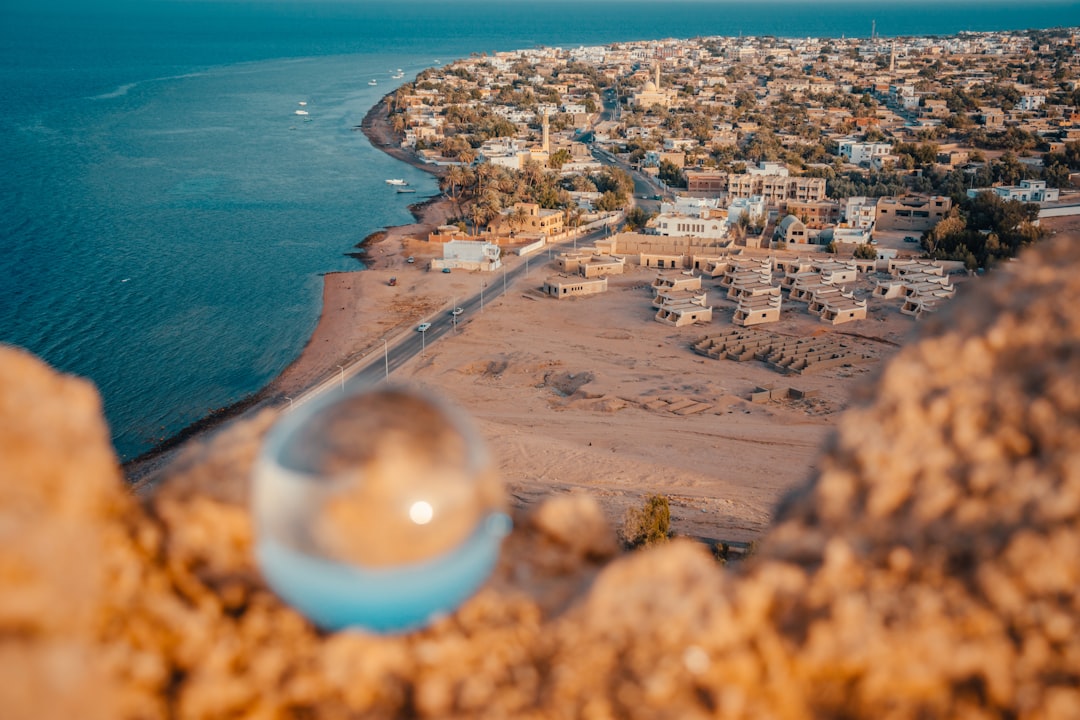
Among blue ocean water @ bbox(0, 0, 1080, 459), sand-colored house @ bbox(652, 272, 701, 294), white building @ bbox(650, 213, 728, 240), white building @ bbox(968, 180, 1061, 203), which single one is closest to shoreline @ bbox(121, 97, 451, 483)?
blue ocean water @ bbox(0, 0, 1080, 459)

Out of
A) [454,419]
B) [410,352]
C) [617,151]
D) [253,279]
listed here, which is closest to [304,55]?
[617,151]

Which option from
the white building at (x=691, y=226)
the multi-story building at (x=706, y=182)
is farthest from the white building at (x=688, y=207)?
the multi-story building at (x=706, y=182)

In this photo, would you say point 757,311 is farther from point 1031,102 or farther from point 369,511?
point 1031,102

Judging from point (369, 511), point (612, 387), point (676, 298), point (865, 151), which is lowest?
point (612, 387)

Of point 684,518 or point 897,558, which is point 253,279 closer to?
point 684,518

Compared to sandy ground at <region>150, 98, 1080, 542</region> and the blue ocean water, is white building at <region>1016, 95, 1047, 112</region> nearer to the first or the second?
the blue ocean water

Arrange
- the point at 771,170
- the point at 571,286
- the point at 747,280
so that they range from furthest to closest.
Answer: the point at 771,170 → the point at 571,286 → the point at 747,280

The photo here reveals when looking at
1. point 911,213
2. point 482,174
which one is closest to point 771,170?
point 911,213
